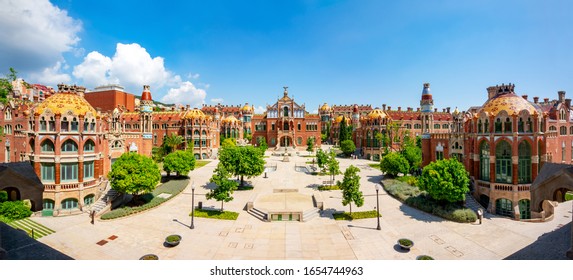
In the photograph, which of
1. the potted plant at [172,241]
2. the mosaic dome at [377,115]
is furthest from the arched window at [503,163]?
the mosaic dome at [377,115]

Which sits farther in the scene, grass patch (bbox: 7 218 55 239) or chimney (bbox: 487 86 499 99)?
chimney (bbox: 487 86 499 99)

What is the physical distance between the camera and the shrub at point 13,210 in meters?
17.4

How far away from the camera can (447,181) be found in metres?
22.8

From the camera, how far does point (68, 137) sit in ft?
78.9

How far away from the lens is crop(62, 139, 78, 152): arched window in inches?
951

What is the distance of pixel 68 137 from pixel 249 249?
73.8ft

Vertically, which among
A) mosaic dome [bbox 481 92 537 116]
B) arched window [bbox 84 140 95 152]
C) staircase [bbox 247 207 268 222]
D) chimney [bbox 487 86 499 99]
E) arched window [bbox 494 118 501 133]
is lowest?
staircase [bbox 247 207 268 222]

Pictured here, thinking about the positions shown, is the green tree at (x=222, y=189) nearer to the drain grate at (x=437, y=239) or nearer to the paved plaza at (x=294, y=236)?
the paved plaza at (x=294, y=236)

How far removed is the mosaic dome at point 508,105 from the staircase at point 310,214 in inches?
815

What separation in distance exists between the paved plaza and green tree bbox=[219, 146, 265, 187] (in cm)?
820

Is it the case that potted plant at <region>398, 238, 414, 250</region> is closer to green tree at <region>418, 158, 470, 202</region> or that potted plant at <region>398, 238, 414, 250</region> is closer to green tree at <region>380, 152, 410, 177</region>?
green tree at <region>418, 158, 470, 202</region>

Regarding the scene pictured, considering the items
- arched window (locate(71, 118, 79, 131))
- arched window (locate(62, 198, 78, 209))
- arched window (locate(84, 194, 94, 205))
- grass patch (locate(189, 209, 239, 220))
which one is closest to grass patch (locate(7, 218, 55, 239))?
arched window (locate(62, 198, 78, 209))

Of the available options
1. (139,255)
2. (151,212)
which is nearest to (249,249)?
(139,255)
